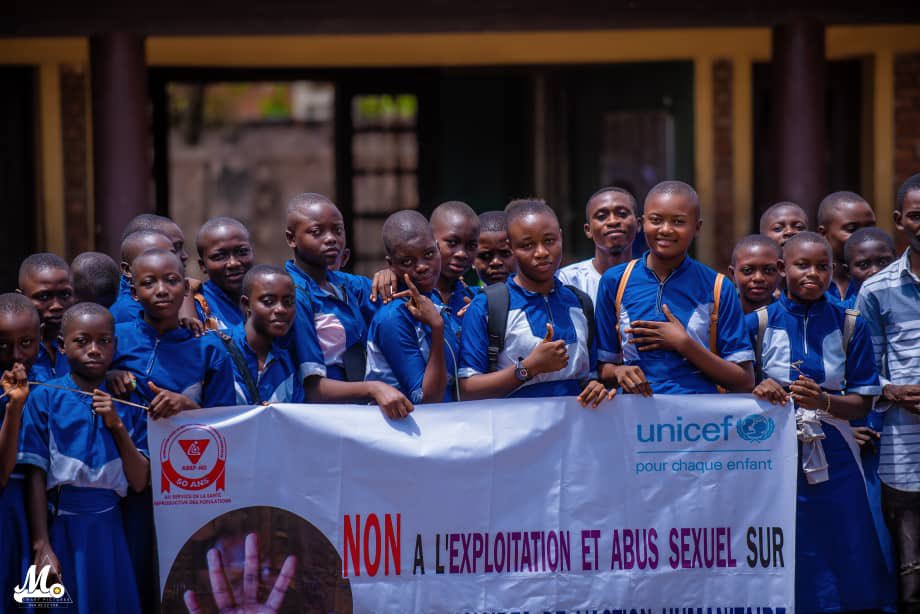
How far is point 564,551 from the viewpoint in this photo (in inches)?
195

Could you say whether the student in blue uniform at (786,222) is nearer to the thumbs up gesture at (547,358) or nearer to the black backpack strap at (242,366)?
the thumbs up gesture at (547,358)

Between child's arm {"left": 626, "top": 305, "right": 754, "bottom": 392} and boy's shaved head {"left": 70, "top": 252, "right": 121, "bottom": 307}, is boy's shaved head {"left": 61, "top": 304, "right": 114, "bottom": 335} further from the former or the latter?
child's arm {"left": 626, "top": 305, "right": 754, "bottom": 392}

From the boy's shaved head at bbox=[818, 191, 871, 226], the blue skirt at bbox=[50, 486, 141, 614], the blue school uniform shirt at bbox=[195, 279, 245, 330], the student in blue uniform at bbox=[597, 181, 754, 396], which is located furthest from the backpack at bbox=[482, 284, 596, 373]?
the boy's shaved head at bbox=[818, 191, 871, 226]

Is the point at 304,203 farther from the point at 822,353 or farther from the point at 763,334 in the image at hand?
the point at 822,353

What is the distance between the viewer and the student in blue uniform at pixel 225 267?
17.7 feet

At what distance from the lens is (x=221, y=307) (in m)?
5.39

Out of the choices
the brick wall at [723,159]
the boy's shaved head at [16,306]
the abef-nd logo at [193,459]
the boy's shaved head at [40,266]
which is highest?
the brick wall at [723,159]

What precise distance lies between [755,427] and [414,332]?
1.38m

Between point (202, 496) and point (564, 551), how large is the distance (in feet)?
4.62

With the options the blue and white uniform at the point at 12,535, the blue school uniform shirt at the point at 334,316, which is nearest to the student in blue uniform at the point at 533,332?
the blue school uniform shirt at the point at 334,316

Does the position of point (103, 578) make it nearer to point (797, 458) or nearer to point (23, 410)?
point (23, 410)

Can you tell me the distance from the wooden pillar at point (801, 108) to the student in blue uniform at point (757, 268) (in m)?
3.50

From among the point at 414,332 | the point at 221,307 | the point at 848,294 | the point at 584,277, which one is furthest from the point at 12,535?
the point at 848,294

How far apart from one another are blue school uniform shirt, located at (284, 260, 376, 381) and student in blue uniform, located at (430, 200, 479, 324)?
1.15ft
